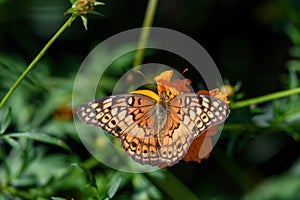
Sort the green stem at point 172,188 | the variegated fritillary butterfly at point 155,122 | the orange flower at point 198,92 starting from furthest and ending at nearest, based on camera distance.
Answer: the green stem at point 172,188 < the orange flower at point 198,92 < the variegated fritillary butterfly at point 155,122

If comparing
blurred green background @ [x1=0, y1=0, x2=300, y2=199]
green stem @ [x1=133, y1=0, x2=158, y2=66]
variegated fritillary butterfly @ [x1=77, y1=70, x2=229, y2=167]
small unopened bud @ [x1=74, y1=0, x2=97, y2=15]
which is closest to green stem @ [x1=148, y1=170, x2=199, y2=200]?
blurred green background @ [x1=0, y1=0, x2=300, y2=199]

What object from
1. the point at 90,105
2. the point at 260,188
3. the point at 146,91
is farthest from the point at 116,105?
the point at 260,188

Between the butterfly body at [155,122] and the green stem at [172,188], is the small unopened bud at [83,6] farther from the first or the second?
the green stem at [172,188]

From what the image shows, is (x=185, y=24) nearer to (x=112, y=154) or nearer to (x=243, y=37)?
(x=243, y=37)

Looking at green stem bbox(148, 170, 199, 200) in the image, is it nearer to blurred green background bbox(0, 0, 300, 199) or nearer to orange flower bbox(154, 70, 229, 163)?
blurred green background bbox(0, 0, 300, 199)

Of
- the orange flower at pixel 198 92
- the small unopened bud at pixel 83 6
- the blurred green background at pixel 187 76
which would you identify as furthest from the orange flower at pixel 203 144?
the small unopened bud at pixel 83 6

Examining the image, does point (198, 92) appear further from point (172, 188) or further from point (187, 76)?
point (187, 76)
